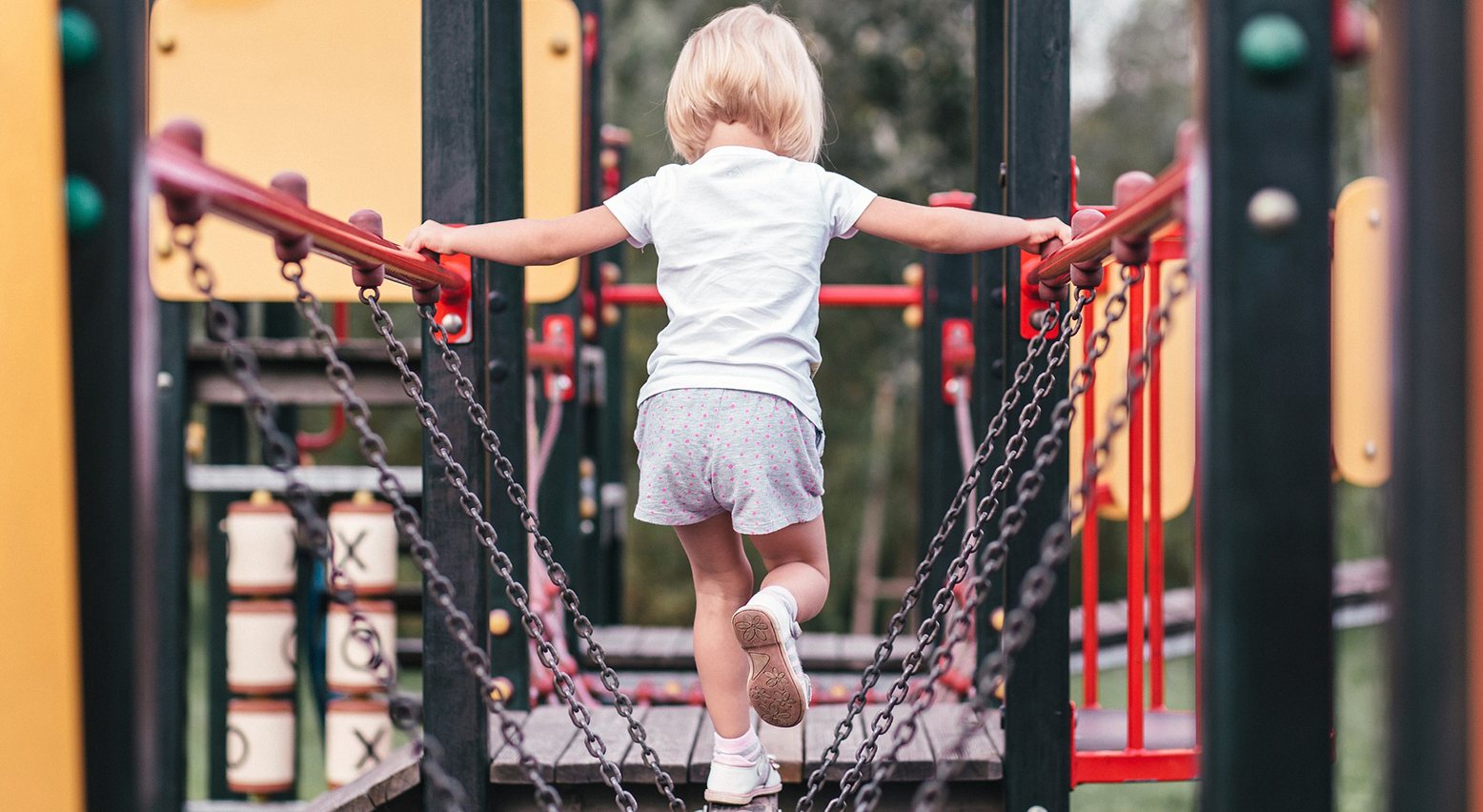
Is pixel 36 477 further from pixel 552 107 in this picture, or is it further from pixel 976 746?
pixel 552 107

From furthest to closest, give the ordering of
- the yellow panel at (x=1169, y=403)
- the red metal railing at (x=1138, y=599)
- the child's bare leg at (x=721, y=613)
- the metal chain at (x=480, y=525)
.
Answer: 1. the yellow panel at (x=1169, y=403)
2. the red metal railing at (x=1138, y=599)
3. the child's bare leg at (x=721, y=613)
4. the metal chain at (x=480, y=525)

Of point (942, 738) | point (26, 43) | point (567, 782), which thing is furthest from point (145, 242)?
point (942, 738)

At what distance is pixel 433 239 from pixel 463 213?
0.17m

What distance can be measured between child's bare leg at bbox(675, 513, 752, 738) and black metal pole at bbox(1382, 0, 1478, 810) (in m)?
1.10

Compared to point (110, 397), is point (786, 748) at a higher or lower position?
lower

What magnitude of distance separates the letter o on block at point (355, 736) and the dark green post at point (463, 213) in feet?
3.79

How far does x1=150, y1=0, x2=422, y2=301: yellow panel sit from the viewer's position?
300 cm

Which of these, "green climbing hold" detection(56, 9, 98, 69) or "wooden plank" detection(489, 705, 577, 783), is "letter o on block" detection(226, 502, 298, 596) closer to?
"wooden plank" detection(489, 705, 577, 783)

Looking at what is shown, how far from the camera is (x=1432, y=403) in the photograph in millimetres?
890

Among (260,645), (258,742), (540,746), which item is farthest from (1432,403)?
(258,742)

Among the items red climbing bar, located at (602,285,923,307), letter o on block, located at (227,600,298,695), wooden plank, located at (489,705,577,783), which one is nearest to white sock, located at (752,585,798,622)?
wooden plank, located at (489,705,577,783)

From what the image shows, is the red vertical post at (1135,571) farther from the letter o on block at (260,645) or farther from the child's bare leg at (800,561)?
the letter o on block at (260,645)

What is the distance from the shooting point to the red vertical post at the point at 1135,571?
225cm

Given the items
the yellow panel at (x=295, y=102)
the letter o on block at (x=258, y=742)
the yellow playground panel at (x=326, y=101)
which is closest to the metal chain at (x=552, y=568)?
the yellow playground panel at (x=326, y=101)
